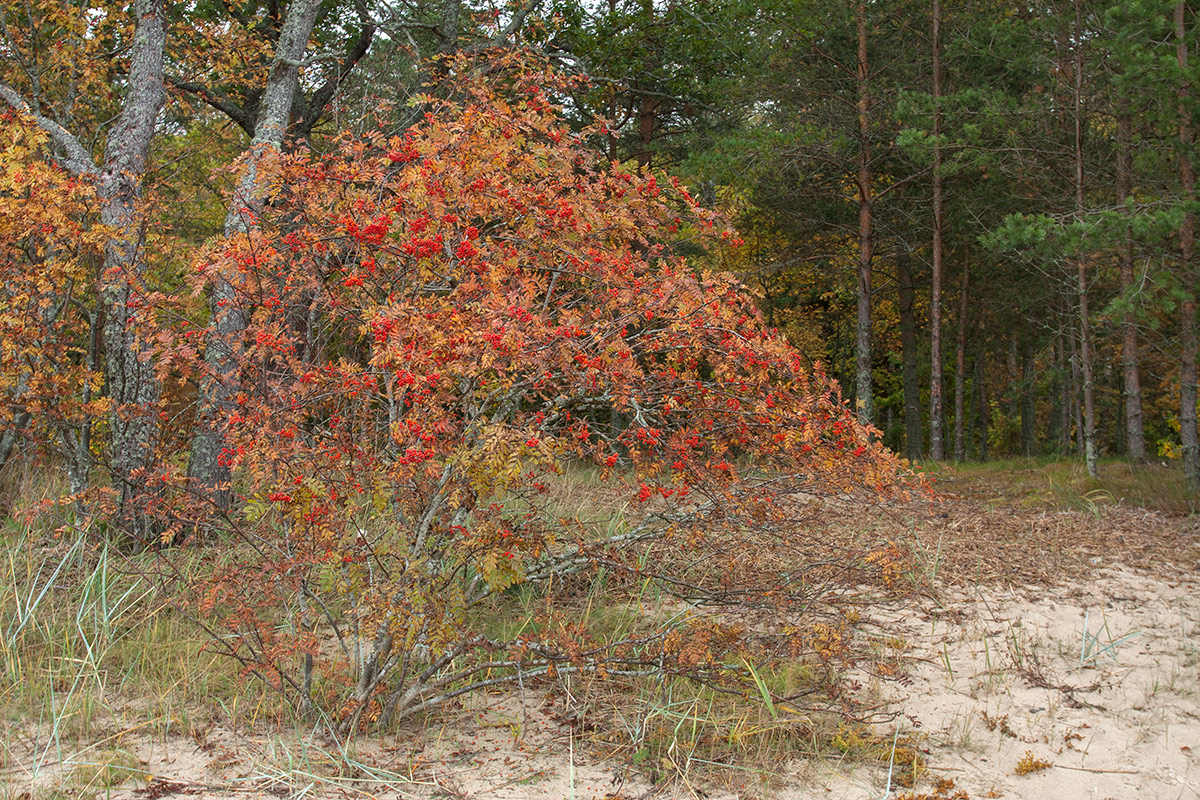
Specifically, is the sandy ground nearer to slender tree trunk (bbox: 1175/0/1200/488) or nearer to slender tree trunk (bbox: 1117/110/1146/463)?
slender tree trunk (bbox: 1175/0/1200/488)

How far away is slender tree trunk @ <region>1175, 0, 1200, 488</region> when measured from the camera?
842 centimetres

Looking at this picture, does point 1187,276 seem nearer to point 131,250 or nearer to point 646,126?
point 646,126

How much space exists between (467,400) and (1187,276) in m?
8.31

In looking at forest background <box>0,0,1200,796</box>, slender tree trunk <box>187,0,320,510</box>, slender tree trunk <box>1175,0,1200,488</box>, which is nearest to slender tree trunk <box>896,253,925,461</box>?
forest background <box>0,0,1200,796</box>

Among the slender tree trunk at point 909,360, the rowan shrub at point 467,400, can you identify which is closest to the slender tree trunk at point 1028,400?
the slender tree trunk at point 909,360

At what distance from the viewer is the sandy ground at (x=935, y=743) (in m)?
3.13

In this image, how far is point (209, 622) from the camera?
451 cm

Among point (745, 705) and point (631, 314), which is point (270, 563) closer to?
point (631, 314)

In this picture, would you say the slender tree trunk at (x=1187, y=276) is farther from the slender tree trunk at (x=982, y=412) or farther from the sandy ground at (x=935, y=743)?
the slender tree trunk at (x=982, y=412)

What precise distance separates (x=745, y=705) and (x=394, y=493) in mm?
1833

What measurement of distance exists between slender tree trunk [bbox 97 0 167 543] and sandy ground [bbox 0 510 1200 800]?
2560 millimetres

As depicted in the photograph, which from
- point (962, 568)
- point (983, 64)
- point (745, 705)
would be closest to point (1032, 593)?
point (962, 568)

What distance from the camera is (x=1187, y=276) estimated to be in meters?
8.57

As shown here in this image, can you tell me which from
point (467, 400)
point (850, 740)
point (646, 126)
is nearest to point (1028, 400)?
point (646, 126)
